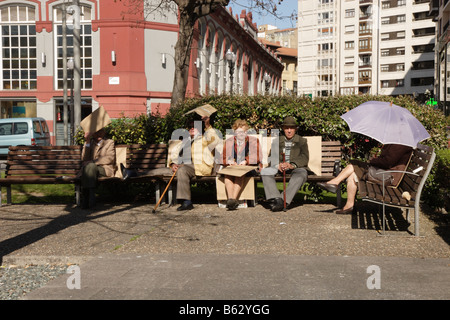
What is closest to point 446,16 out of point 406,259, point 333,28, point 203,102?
point 333,28

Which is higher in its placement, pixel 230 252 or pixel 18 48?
pixel 18 48

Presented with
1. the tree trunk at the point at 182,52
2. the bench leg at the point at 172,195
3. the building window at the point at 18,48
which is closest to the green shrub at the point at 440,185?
the bench leg at the point at 172,195

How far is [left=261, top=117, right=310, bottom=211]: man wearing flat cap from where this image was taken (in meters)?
9.08

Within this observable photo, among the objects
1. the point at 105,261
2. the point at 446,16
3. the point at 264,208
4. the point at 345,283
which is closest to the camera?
the point at 345,283

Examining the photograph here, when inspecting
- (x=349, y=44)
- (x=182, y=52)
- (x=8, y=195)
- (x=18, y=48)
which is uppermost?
(x=349, y=44)

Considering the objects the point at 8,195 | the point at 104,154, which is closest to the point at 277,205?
the point at 104,154

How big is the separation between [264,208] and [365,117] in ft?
8.20

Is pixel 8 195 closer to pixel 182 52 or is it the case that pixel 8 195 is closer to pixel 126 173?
pixel 126 173

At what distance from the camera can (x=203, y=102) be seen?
412 inches

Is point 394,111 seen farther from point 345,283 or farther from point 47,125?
point 47,125

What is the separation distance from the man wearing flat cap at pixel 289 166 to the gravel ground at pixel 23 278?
4097mm

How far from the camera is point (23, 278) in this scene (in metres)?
5.38

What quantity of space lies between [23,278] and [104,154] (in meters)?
4.52

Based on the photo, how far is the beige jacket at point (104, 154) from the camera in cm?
970
